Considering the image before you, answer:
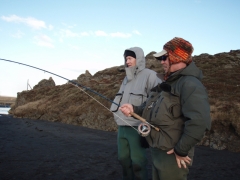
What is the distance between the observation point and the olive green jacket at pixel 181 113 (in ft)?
6.61

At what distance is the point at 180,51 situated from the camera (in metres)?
2.37

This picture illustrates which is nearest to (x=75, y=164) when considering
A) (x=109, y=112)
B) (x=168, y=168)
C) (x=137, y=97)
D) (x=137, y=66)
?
(x=137, y=97)

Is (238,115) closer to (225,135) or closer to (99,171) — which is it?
(225,135)

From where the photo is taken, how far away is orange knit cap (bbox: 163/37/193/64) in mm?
2373

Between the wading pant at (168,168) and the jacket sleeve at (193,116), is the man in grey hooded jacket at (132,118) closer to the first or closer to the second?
the wading pant at (168,168)

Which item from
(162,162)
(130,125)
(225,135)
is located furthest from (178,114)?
Result: (225,135)

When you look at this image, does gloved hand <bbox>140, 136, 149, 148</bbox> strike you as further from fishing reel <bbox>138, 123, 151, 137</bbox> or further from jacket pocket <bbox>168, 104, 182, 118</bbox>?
jacket pocket <bbox>168, 104, 182, 118</bbox>

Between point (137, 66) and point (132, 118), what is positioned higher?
point (137, 66)

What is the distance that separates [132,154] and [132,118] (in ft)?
1.70

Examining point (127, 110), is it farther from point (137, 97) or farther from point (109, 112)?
point (109, 112)

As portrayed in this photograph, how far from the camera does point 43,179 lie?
473cm

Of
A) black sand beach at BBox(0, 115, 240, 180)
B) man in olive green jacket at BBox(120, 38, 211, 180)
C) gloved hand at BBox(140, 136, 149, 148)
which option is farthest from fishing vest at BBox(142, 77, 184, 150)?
black sand beach at BBox(0, 115, 240, 180)

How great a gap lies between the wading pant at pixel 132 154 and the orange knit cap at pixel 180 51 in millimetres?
1451

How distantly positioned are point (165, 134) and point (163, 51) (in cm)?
84
